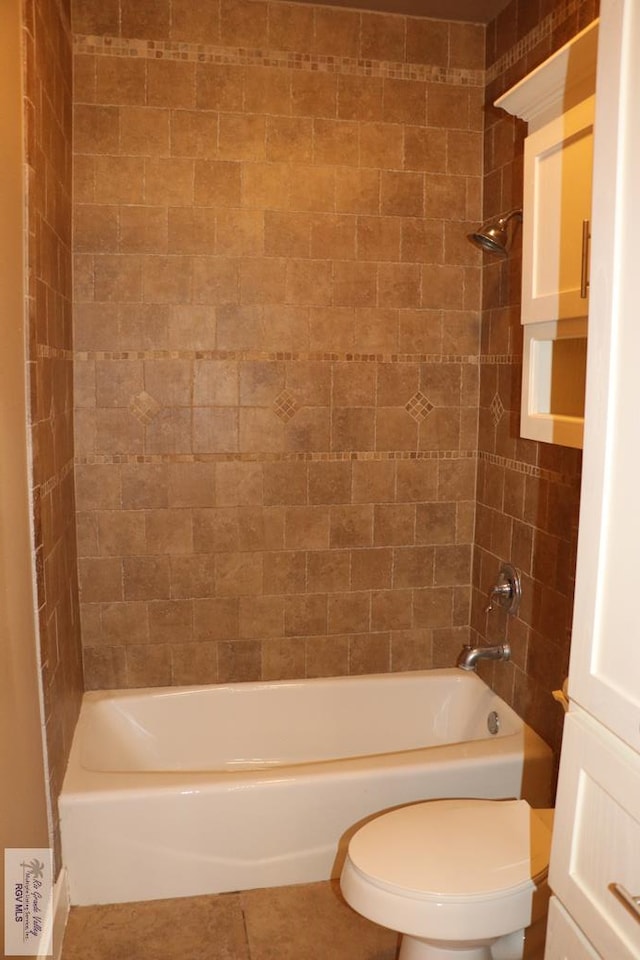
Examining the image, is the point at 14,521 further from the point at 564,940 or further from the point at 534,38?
the point at 534,38

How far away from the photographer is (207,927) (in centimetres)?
233

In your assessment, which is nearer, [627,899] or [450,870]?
[627,899]

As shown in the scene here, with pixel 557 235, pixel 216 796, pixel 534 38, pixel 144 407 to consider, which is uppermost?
pixel 534 38

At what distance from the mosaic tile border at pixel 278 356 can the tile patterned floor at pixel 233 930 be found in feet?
5.96

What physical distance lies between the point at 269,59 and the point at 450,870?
8.87ft

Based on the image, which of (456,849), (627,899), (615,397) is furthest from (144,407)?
(627,899)

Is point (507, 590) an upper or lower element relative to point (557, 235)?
lower

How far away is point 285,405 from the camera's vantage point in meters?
3.05

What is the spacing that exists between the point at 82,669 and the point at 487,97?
8.77 ft

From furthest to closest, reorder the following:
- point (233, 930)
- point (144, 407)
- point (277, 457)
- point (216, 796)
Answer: point (277, 457) < point (144, 407) < point (216, 796) < point (233, 930)

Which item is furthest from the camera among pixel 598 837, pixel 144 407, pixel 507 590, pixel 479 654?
pixel 144 407

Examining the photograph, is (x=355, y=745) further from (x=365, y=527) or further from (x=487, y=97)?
(x=487, y=97)

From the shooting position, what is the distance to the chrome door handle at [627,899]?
1.05 meters

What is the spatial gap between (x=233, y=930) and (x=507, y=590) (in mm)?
1402
